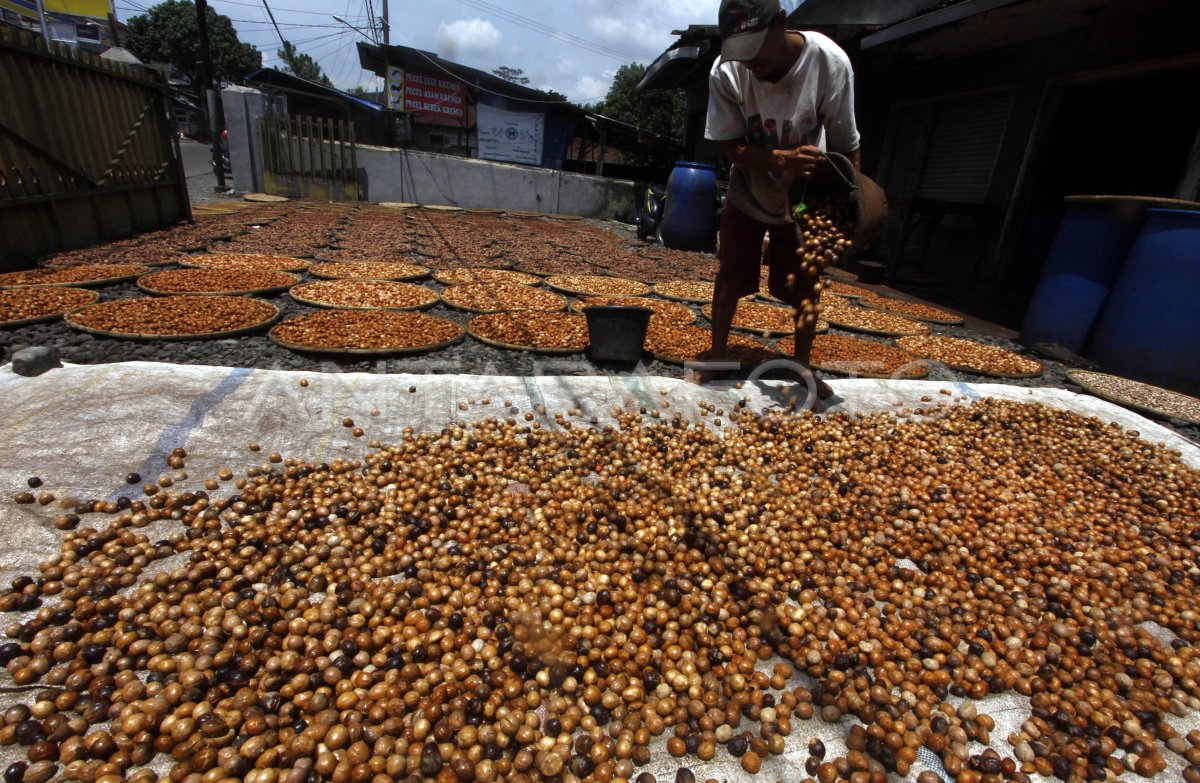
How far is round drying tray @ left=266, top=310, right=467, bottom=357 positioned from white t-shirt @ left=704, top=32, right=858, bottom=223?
83.6 inches

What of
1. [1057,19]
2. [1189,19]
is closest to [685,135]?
[1057,19]

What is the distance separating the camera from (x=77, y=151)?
592cm

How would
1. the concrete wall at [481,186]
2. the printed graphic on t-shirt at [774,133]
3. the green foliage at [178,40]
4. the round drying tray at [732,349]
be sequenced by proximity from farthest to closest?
the green foliage at [178,40]
the concrete wall at [481,186]
the round drying tray at [732,349]
the printed graphic on t-shirt at [774,133]

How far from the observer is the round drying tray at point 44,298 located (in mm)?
3424

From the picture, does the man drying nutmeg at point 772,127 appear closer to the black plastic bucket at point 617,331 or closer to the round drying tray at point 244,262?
the black plastic bucket at point 617,331

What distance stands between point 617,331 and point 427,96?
22139mm

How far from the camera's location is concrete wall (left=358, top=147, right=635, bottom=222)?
45.9 feet

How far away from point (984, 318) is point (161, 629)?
761cm

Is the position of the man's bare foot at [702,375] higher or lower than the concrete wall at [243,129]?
lower

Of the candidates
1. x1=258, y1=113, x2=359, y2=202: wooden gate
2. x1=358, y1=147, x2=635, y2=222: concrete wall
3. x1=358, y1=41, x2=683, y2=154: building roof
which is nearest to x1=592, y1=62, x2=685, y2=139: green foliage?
x1=358, y1=41, x2=683, y2=154: building roof

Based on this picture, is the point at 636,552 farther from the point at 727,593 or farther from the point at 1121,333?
the point at 1121,333

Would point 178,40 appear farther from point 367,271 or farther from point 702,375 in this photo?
point 702,375

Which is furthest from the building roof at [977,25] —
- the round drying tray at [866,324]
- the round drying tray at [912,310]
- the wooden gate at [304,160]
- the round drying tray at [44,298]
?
the wooden gate at [304,160]

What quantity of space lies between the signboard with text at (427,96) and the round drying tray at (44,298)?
20.2m
